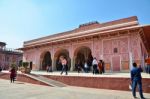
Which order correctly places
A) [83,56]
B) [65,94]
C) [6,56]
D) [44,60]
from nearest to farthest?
[65,94], [83,56], [44,60], [6,56]

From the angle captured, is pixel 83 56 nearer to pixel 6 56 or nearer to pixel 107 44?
pixel 107 44

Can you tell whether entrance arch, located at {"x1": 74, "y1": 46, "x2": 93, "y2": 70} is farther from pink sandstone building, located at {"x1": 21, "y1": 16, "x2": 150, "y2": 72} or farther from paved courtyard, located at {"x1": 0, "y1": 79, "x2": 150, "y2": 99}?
paved courtyard, located at {"x1": 0, "y1": 79, "x2": 150, "y2": 99}

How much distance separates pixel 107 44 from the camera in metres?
19.4

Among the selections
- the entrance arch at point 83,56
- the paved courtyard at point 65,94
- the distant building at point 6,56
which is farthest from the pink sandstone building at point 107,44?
the distant building at point 6,56

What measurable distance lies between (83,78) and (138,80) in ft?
15.3

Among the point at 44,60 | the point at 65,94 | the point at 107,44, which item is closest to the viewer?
the point at 65,94

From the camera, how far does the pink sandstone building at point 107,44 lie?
17.5 metres

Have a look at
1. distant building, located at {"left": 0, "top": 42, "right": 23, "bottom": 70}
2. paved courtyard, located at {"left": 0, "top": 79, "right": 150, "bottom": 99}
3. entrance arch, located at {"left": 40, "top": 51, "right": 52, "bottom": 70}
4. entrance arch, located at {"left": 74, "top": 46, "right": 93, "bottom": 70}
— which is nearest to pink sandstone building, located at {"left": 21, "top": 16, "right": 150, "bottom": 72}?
entrance arch, located at {"left": 74, "top": 46, "right": 93, "bottom": 70}

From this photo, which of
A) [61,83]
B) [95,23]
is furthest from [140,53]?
[61,83]

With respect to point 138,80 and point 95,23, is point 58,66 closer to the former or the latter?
point 95,23

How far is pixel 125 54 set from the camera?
17922 mm

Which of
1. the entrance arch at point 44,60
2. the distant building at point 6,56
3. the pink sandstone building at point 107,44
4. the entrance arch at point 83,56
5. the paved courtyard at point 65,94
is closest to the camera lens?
the paved courtyard at point 65,94

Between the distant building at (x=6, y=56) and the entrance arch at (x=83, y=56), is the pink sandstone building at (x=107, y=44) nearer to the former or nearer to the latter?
the entrance arch at (x=83, y=56)

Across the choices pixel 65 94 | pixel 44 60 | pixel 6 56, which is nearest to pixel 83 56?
pixel 44 60
